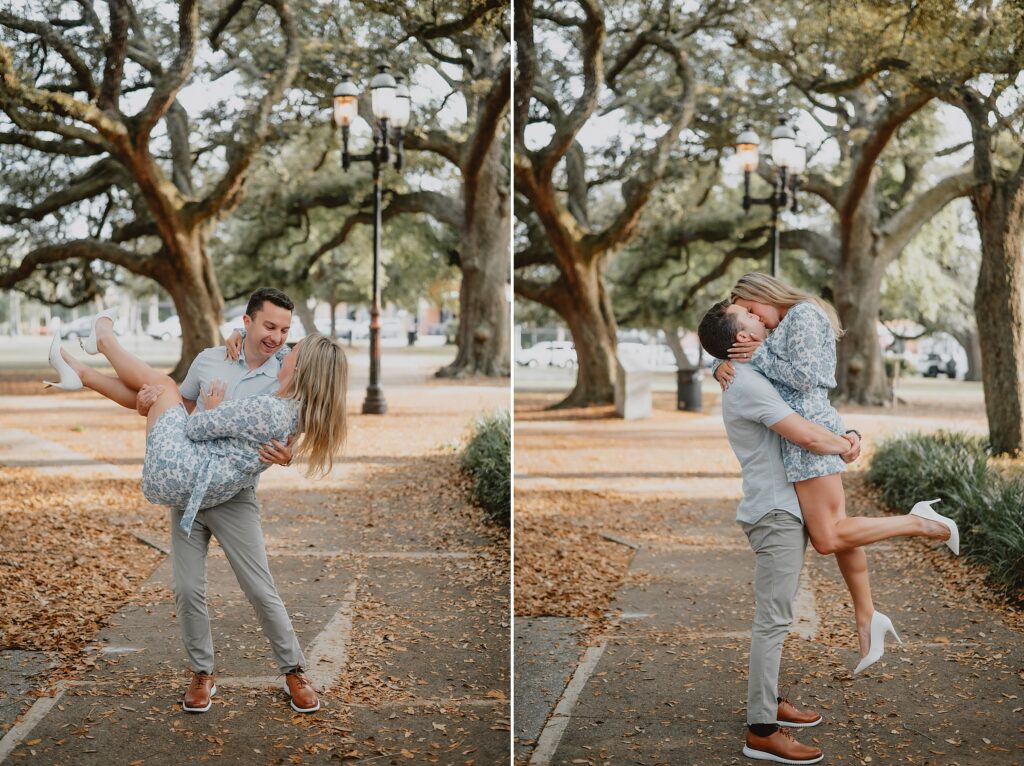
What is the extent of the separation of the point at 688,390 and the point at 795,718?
1337mm

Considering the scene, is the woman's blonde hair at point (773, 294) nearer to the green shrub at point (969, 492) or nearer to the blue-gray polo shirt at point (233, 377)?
the green shrub at point (969, 492)

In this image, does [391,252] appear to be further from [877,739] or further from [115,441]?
[877,739]

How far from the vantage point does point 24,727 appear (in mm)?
3055

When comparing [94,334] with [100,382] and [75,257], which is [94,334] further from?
[75,257]

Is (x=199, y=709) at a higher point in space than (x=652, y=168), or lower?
lower

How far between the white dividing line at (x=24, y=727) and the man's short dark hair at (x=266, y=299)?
1.34m

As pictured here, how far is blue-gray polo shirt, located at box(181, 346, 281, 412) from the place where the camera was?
3.08 meters

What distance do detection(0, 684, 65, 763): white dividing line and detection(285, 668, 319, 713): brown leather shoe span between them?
0.70 meters

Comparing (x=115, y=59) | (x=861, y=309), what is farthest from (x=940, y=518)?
(x=115, y=59)

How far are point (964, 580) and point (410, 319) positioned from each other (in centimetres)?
227

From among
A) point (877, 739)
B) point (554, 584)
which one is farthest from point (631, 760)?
point (554, 584)

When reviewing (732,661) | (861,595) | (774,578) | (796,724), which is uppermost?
(774,578)

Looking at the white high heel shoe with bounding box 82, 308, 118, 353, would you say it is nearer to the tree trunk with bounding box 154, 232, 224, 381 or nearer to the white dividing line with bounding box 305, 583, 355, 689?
the tree trunk with bounding box 154, 232, 224, 381

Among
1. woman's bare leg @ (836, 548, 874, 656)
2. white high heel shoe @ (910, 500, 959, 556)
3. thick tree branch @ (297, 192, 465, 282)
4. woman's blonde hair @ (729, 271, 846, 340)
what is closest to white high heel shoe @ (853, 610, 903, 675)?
woman's bare leg @ (836, 548, 874, 656)
